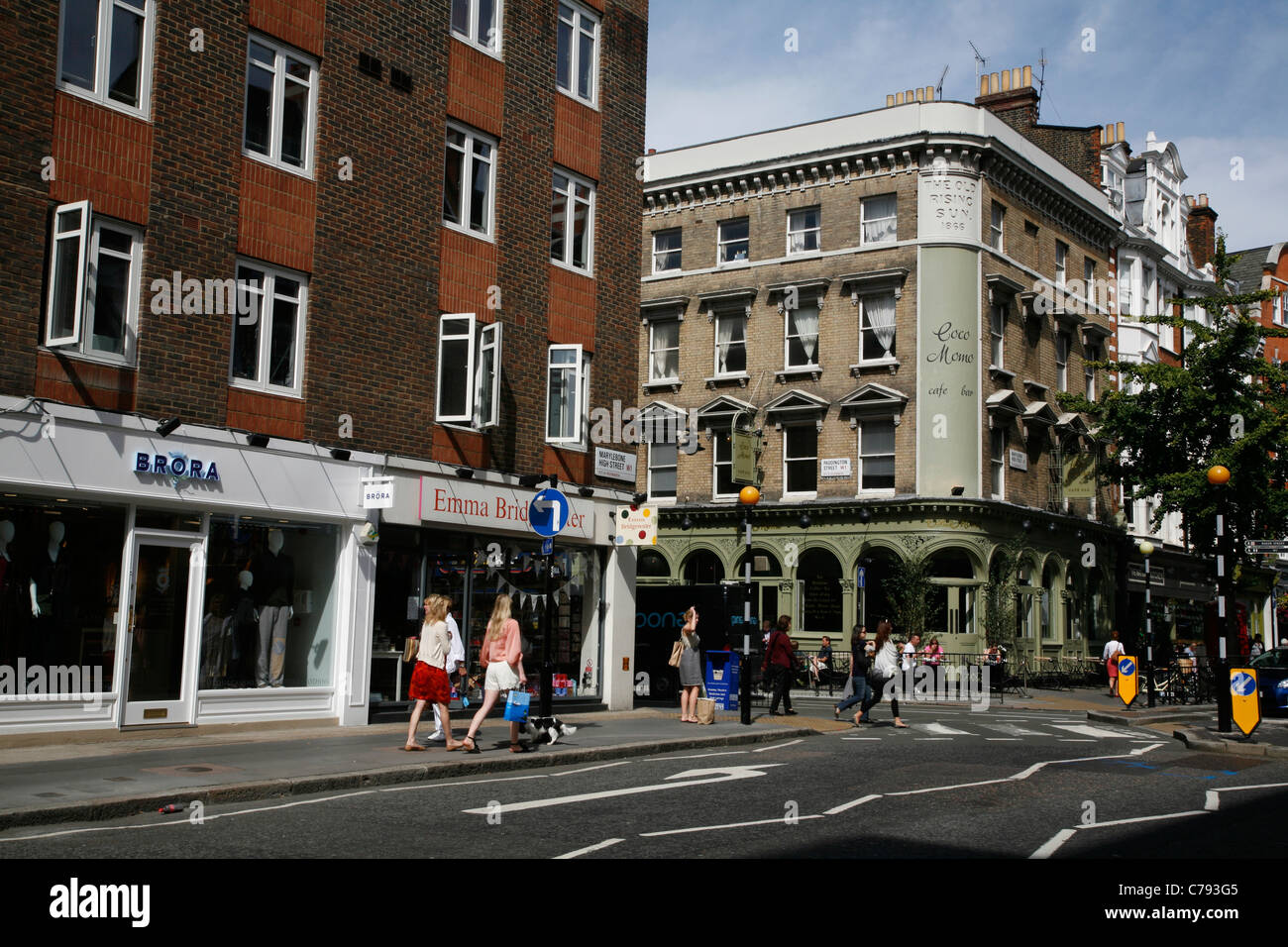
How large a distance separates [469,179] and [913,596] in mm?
19584

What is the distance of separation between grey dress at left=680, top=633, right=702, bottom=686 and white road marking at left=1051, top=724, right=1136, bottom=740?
6500 mm

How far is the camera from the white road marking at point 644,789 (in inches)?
417

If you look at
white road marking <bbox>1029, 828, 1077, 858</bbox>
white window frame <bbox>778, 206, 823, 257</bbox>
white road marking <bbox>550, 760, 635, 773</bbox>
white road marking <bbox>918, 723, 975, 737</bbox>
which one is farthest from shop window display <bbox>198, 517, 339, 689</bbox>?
white window frame <bbox>778, 206, 823, 257</bbox>

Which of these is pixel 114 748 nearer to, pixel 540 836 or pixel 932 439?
pixel 540 836

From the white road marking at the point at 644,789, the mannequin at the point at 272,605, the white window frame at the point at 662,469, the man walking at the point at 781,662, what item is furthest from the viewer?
the white window frame at the point at 662,469

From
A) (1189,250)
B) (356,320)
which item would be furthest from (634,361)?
(1189,250)

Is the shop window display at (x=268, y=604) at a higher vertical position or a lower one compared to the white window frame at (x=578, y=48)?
lower

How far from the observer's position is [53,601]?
14820 millimetres

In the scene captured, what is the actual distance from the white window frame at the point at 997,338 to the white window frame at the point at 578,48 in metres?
18.5

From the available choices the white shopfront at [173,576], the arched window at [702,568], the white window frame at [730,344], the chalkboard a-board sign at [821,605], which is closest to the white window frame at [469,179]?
the white shopfront at [173,576]

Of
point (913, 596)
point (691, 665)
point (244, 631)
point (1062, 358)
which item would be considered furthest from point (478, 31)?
point (1062, 358)

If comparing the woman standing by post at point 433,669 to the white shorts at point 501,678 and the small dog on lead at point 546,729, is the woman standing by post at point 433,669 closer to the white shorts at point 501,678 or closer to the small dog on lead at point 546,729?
the white shorts at point 501,678

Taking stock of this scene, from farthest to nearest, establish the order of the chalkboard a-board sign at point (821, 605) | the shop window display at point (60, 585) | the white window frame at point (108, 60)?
the chalkboard a-board sign at point (821, 605)
the white window frame at point (108, 60)
the shop window display at point (60, 585)
